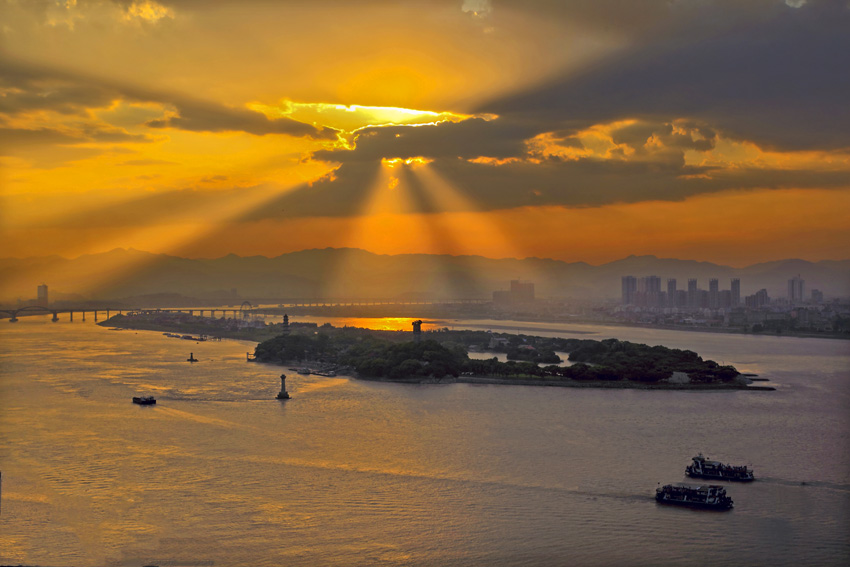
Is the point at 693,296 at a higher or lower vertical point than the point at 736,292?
lower

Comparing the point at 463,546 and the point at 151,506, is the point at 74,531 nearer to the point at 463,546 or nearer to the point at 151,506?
the point at 151,506

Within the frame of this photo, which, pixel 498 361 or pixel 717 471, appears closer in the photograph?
pixel 717 471

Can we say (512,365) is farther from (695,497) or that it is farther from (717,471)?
(695,497)

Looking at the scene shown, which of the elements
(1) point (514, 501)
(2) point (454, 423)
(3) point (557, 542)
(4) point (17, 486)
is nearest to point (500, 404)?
(2) point (454, 423)

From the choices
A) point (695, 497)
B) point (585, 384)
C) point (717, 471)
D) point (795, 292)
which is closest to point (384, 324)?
point (795, 292)

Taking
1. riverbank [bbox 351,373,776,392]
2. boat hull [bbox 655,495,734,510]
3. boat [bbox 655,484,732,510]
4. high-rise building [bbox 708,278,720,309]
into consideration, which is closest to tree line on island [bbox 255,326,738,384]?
riverbank [bbox 351,373,776,392]

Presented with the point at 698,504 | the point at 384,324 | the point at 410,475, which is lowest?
the point at 698,504

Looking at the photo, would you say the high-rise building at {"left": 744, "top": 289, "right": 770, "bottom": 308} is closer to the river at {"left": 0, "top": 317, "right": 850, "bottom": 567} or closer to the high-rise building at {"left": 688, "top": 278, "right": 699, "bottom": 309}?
the high-rise building at {"left": 688, "top": 278, "right": 699, "bottom": 309}

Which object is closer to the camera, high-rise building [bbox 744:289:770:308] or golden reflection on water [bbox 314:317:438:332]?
golden reflection on water [bbox 314:317:438:332]
